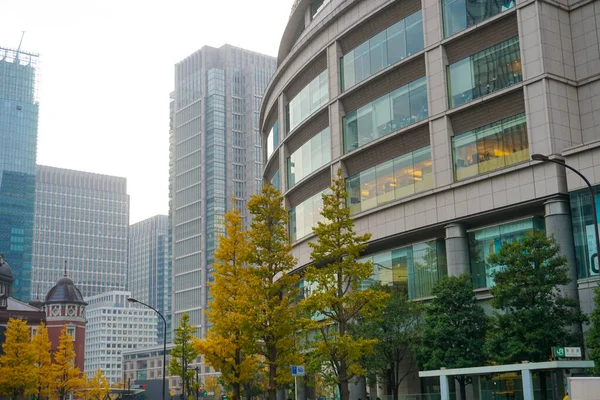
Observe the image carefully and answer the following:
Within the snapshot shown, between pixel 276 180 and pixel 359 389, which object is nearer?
pixel 359 389

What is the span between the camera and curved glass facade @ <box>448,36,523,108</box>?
38.4 metres

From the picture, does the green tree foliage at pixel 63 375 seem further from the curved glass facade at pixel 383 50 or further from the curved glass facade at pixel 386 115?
the curved glass facade at pixel 383 50

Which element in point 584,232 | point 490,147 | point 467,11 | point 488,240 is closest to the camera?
point 584,232

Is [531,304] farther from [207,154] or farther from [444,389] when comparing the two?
[207,154]

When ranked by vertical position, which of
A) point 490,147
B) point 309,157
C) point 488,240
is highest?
point 309,157

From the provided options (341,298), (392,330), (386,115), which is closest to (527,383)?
(341,298)

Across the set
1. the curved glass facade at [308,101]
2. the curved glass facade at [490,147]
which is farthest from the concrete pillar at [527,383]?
the curved glass facade at [308,101]

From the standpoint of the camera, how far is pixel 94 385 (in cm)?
9481

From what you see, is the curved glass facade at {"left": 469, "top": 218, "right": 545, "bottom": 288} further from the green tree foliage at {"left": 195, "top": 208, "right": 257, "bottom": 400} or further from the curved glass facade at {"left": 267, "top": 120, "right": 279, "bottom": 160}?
the curved glass facade at {"left": 267, "top": 120, "right": 279, "bottom": 160}

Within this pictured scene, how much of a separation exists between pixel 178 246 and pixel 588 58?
156 m

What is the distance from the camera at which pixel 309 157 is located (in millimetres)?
54031

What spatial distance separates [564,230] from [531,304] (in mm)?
5459

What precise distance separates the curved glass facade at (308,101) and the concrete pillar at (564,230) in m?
20.5

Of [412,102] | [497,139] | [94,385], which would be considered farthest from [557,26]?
[94,385]
